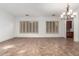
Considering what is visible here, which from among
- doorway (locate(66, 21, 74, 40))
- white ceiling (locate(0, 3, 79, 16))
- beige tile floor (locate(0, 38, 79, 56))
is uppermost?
white ceiling (locate(0, 3, 79, 16))

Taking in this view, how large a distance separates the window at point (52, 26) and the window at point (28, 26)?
126cm

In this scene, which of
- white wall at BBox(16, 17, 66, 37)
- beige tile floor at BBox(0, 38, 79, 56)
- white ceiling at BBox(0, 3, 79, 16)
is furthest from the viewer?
white wall at BBox(16, 17, 66, 37)

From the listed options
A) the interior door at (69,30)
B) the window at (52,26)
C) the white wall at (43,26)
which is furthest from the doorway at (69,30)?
the window at (52,26)

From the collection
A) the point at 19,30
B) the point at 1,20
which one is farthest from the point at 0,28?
the point at 19,30

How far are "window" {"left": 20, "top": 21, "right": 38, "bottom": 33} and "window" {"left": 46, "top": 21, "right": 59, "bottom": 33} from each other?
126 centimetres

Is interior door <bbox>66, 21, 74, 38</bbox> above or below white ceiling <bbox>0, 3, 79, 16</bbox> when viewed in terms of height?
below

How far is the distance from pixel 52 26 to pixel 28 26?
2.53 meters

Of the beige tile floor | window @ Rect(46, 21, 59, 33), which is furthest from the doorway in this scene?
the beige tile floor

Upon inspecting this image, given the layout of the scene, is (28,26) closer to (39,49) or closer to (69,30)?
(69,30)

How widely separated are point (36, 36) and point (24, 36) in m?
1.26

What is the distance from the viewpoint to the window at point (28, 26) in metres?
15.2

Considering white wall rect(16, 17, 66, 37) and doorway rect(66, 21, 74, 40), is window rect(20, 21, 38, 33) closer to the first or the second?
white wall rect(16, 17, 66, 37)

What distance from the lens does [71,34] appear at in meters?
14.2

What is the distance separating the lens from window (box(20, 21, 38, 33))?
15152mm
